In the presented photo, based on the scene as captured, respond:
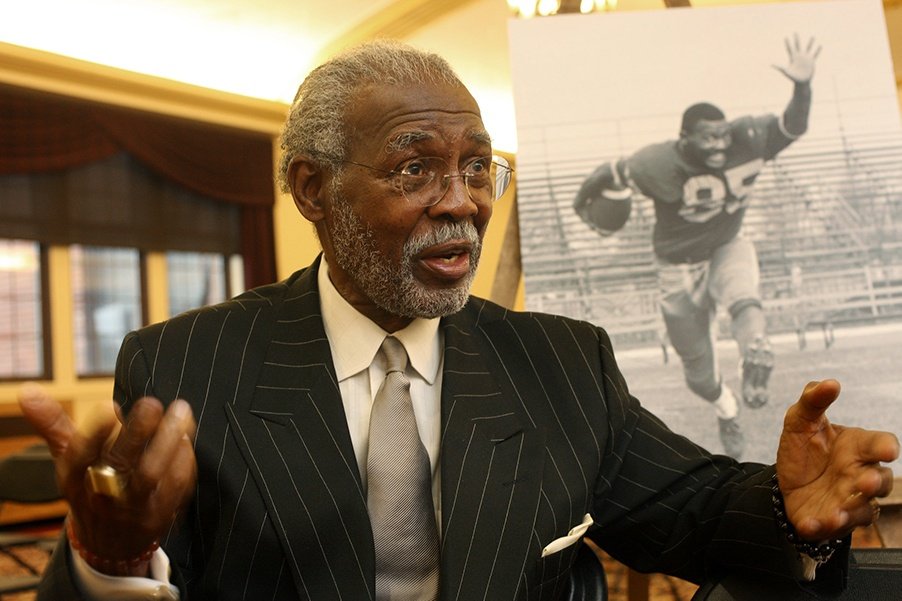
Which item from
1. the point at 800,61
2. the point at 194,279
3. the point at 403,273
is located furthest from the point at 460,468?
the point at 194,279

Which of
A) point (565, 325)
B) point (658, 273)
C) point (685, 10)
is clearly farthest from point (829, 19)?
point (565, 325)

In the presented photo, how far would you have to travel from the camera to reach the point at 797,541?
118 cm

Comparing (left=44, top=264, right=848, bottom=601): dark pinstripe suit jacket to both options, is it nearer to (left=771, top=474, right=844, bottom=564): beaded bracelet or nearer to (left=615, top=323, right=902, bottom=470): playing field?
(left=771, top=474, right=844, bottom=564): beaded bracelet

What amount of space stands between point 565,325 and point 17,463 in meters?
2.70

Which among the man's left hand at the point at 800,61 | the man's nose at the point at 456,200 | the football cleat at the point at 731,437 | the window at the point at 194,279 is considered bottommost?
the football cleat at the point at 731,437

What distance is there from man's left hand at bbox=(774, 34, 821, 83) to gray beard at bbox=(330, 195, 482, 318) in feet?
3.17

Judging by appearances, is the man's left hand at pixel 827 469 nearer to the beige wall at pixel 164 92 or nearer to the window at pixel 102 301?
the beige wall at pixel 164 92

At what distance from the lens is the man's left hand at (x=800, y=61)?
1.95 m

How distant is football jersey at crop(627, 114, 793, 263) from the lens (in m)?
1.91

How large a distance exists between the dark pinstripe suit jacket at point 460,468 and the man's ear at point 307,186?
0.38 ft

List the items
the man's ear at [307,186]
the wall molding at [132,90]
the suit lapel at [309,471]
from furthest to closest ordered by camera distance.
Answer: the wall molding at [132,90]
the man's ear at [307,186]
the suit lapel at [309,471]

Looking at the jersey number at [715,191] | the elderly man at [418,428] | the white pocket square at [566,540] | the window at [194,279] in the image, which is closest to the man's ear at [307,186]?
the elderly man at [418,428]

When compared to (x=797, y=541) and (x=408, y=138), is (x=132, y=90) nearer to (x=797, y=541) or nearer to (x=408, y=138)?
(x=408, y=138)

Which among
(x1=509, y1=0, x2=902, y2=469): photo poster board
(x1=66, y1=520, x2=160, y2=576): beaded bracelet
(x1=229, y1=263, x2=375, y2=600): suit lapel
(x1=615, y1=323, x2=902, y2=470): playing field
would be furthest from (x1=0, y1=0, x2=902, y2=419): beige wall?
(x1=66, y1=520, x2=160, y2=576): beaded bracelet
